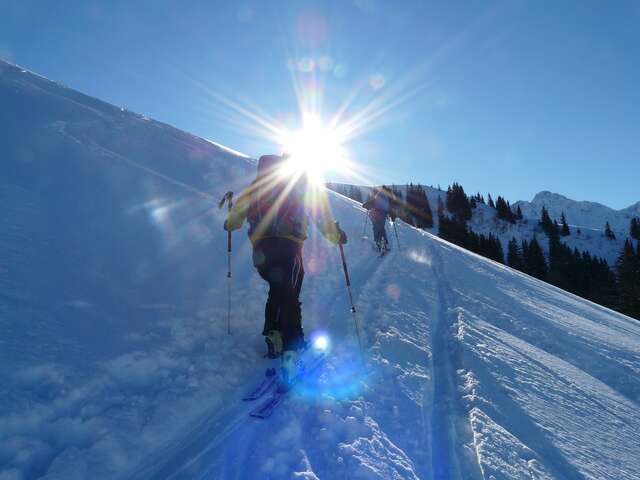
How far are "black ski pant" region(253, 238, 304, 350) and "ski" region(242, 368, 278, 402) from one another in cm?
52

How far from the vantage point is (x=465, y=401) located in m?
4.38

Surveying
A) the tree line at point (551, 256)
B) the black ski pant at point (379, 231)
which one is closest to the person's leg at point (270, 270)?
the black ski pant at point (379, 231)

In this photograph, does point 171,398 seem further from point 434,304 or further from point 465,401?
point 434,304

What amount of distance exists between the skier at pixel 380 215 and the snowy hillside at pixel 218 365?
19.4 ft

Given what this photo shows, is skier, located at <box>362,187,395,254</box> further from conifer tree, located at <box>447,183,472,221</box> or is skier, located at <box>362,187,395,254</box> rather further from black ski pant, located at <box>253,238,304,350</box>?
conifer tree, located at <box>447,183,472,221</box>

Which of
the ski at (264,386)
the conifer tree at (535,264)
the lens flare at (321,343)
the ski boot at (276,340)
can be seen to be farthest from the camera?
the conifer tree at (535,264)

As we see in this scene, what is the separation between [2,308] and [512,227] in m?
140

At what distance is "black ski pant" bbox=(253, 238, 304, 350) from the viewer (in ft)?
16.2

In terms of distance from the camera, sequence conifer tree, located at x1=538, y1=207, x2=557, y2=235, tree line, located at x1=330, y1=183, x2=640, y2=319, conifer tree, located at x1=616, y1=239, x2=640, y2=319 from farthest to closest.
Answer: conifer tree, located at x1=538, y1=207, x2=557, y2=235, tree line, located at x1=330, y1=183, x2=640, y2=319, conifer tree, located at x1=616, y1=239, x2=640, y2=319

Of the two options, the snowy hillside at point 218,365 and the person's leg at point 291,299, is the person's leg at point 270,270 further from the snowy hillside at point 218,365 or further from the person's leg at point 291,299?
the snowy hillside at point 218,365

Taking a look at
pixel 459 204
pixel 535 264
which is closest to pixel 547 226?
pixel 459 204

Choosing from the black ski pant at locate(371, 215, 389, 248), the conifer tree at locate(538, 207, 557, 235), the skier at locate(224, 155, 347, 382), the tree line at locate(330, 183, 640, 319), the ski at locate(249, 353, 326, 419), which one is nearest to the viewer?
the ski at locate(249, 353, 326, 419)

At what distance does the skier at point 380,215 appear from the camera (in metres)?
15.8

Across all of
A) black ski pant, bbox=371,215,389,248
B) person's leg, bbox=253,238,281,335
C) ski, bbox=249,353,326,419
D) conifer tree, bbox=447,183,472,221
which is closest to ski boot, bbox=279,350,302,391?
ski, bbox=249,353,326,419
